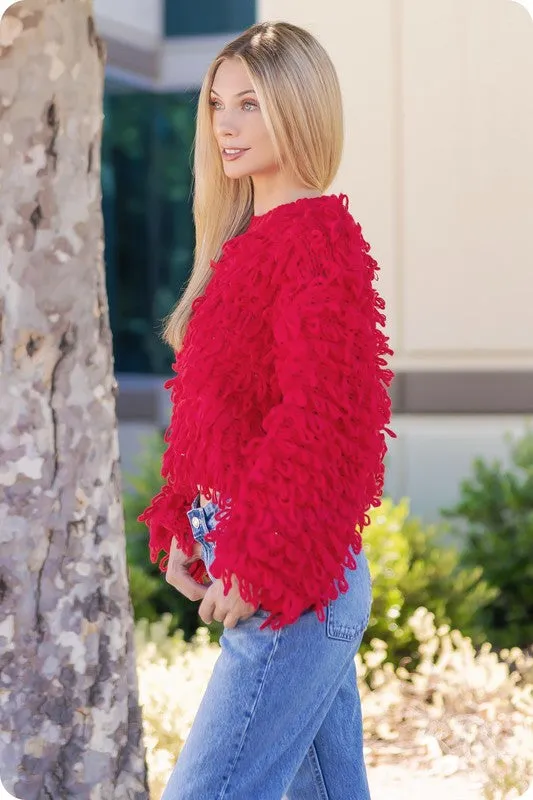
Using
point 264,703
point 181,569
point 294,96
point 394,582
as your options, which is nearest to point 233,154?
point 294,96

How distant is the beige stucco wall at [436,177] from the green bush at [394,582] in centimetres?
136

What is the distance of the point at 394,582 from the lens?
180 inches

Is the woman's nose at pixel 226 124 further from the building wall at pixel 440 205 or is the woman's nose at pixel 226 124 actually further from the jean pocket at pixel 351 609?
the building wall at pixel 440 205

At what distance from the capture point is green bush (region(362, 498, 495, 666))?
450 cm

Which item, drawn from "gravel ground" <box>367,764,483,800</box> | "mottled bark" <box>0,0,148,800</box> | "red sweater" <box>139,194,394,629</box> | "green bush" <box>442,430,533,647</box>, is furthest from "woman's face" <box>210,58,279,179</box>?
"green bush" <box>442,430,533,647</box>

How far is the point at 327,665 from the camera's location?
1897 mm

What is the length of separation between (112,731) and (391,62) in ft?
14.7

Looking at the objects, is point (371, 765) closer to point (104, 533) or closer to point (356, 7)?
point (104, 533)

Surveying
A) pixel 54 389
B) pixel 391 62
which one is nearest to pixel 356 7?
pixel 391 62

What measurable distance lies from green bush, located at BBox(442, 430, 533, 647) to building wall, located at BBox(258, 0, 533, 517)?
496 millimetres

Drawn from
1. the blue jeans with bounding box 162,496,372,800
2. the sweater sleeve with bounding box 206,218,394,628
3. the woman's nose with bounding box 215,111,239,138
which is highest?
the woman's nose with bounding box 215,111,239,138

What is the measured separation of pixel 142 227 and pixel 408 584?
7560 millimetres

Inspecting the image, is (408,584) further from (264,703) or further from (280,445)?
(280,445)

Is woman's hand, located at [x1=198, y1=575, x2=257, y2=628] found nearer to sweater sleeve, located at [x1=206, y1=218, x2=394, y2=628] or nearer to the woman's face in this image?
sweater sleeve, located at [x1=206, y1=218, x2=394, y2=628]
